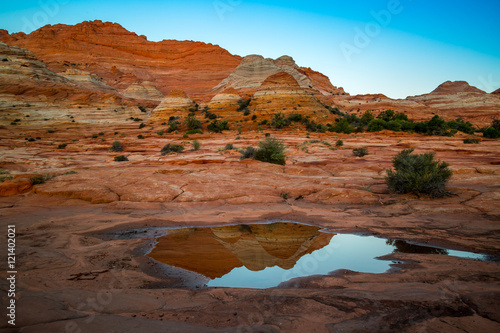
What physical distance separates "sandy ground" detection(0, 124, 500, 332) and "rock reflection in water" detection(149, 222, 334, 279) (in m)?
0.40

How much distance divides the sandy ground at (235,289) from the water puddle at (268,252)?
338 mm

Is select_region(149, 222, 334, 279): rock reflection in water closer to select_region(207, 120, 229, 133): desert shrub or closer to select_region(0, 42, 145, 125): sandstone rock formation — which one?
select_region(207, 120, 229, 133): desert shrub

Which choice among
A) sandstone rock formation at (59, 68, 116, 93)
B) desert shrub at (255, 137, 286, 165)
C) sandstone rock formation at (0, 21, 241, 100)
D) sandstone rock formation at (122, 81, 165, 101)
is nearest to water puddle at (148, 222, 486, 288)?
desert shrub at (255, 137, 286, 165)

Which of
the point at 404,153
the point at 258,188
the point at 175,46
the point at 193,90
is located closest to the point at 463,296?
the point at 258,188

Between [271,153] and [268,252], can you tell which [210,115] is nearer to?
[271,153]

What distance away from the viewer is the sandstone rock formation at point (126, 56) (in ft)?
294

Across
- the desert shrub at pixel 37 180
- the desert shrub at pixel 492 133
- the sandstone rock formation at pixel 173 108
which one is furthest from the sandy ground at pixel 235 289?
the sandstone rock formation at pixel 173 108

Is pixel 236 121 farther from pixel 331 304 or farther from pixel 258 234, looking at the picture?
pixel 331 304

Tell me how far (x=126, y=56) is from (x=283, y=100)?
299 feet

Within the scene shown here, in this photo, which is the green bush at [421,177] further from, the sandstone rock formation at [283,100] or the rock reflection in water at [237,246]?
the sandstone rock formation at [283,100]

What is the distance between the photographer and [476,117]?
187 feet

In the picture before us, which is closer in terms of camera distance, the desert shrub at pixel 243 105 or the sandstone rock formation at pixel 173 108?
the desert shrub at pixel 243 105

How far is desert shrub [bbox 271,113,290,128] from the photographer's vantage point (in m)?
38.6

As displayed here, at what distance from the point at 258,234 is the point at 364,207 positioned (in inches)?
151
